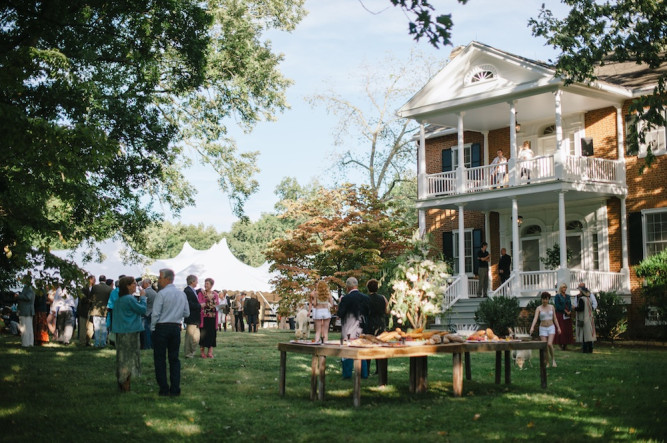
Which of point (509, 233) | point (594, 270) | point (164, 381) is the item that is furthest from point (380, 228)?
point (164, 381)

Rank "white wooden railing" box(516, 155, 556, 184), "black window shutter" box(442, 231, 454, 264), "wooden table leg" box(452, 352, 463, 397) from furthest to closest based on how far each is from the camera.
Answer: "black window shutter" box(442, 231, 454, 264), "white wooden railing" box(516, 155, 556, 184), "wooden table leg" box(452, 352, 463, 397)

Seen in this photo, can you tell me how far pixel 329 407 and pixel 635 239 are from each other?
17.6m

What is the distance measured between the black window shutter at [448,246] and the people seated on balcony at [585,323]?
→ 1050 cm

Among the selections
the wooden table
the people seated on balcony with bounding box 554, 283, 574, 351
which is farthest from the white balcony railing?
the wooden table

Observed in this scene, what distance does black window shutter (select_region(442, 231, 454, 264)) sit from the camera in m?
29.8

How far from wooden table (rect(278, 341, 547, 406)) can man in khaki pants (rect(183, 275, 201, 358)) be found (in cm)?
536

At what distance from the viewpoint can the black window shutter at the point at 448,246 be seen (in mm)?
29828

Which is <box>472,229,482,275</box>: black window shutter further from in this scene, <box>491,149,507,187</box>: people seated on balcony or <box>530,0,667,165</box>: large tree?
<box>530,0,667,165</box>: large tree

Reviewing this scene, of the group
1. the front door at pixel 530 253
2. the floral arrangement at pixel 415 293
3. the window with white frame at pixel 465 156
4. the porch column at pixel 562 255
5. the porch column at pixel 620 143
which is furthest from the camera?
the window with white frame at pixel 465 156

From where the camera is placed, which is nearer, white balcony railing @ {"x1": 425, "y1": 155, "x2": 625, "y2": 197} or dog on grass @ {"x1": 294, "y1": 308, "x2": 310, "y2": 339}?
white balcony railing @ {"x1": 425, "y1": 155, "x2": 625, "y2": 197}

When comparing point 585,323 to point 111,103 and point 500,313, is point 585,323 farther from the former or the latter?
point 111,103

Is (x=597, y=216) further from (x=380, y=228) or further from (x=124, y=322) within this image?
(x=124, y=322)

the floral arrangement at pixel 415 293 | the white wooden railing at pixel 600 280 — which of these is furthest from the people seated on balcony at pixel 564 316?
the floral arrangement at pixel 415 293

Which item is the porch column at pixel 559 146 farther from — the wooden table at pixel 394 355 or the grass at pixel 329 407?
the wooden table at pixel 394 355
